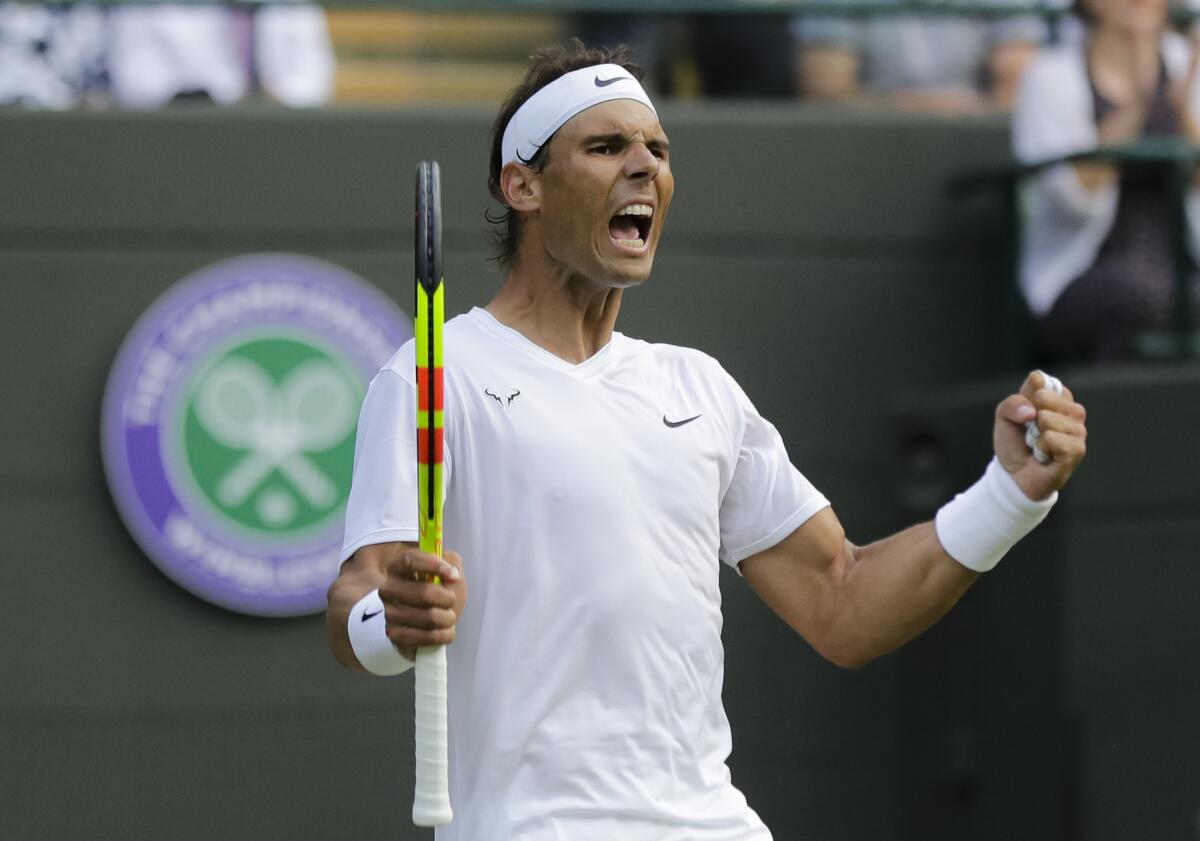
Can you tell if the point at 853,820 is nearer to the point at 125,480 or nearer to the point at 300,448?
the point at 300,448

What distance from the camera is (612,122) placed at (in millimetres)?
3928

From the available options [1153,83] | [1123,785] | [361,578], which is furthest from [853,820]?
[361,578]

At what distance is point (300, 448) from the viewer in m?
6.95

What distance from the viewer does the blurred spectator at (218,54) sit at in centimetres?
724

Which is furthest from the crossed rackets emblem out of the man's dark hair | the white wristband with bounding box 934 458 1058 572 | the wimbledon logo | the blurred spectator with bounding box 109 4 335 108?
the white wristband with bounding box 934 458 1058 572

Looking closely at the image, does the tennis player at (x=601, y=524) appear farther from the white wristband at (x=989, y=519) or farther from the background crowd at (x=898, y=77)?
the background crowd at (x=898, y=77)

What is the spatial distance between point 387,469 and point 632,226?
0.73m

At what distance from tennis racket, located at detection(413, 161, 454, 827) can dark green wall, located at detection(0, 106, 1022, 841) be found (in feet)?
12.1

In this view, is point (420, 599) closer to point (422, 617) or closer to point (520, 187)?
point (422, 617)

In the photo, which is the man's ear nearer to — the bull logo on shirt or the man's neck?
the man's neck

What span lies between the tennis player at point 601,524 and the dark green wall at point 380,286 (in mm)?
3147

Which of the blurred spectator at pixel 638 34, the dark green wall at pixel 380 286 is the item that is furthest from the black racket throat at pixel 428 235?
the blurred spectator at pixel 638 34

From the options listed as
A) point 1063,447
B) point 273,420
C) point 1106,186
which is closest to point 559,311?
point 1063,447

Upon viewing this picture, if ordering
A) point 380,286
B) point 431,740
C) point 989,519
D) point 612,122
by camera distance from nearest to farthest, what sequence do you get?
1. point 431,740
2. point 989,519
3. point 612,122
4. point 380,286
